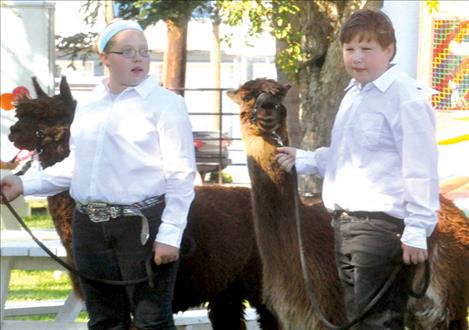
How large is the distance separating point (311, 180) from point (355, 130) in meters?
6.57

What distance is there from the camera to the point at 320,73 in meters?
11.5

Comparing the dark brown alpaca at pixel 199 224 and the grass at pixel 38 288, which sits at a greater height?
the dark brown alpaca at pixel 199 224

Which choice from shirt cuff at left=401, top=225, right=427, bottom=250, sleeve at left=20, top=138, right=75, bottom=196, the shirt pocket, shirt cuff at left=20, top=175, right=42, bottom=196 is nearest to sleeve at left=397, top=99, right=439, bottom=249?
shirt cuff at left=401, top=225, right=427, bottom=250

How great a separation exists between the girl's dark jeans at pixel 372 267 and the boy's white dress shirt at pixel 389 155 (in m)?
0.07

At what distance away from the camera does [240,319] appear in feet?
22.7

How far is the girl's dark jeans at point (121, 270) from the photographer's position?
4734 millimetres

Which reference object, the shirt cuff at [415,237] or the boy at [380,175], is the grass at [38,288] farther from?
the shirt cuff at [415,237]

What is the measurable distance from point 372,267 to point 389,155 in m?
0.44

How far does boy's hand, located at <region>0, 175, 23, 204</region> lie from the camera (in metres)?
5.01

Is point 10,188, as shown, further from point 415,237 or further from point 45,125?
point 415,237

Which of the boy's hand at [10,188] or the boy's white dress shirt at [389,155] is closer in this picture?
the boy's white dress shirt at [389,155]

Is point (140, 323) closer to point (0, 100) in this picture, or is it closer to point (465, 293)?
point (465, 293)

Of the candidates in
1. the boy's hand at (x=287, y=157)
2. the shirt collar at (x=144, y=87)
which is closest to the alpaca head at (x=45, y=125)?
the shirt collar at (x=144, y=87)

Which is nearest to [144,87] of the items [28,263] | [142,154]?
[142,154]
